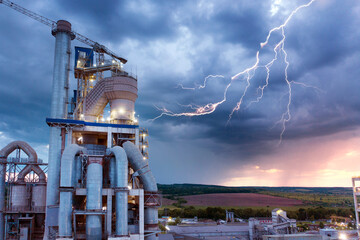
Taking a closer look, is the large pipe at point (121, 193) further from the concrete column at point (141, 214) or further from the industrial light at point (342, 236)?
the industrial light at point (342, 236)

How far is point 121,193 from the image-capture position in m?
33.8

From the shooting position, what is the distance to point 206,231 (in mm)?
57719

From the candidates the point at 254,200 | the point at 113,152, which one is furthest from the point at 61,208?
the point at 254,200

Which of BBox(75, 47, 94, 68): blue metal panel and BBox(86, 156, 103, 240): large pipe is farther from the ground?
BBox(75, 47, 94, 68): blue metal panel

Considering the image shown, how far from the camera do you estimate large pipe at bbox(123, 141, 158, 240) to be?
1446 inches

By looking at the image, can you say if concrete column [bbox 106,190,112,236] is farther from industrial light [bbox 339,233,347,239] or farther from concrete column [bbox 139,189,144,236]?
industrial light [bbox 339,233,347,239]

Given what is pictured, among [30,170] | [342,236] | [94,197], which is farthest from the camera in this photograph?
[342,236]

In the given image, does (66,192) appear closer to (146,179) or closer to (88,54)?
(146,179)

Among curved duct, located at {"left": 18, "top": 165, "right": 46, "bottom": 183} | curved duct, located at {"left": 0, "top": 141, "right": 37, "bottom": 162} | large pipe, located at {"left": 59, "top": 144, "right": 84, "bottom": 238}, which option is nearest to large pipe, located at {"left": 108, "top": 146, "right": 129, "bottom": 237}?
large pipe, located at {"left": 59, "top": 144, "right": 84, "bottom": 238}

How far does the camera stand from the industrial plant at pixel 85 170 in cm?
3278

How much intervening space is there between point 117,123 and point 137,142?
438 centimetres

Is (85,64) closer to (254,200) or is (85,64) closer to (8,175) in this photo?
(8,175)

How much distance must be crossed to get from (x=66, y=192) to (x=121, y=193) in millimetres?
5862

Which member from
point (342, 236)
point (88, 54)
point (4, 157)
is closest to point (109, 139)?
point (4, 157)
